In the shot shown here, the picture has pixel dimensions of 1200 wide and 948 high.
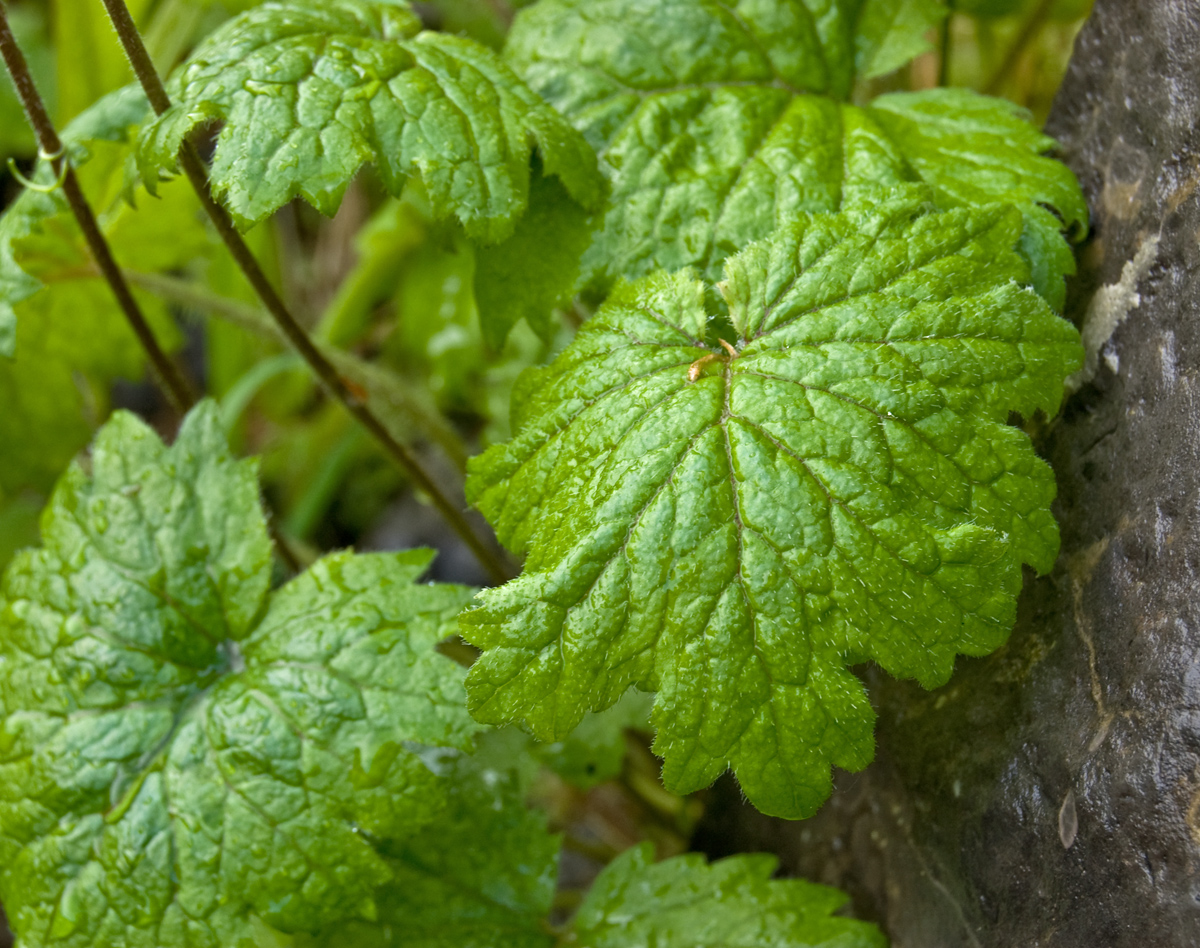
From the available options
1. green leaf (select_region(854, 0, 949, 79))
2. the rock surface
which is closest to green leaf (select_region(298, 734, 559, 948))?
the rock surface

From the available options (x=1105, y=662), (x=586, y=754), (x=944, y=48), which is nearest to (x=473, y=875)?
(x=586, y=754)

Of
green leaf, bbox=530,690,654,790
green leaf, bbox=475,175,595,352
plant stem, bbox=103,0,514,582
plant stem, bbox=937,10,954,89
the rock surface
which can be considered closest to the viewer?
the rock surface

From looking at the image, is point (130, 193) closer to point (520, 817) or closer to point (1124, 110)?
point (520, 817)

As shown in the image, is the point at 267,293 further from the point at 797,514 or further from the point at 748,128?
the point at 797,514

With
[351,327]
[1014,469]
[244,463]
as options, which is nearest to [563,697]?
[1014,469]

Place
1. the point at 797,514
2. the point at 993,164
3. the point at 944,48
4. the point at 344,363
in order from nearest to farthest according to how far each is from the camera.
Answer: the point at 797,514, the point at 993,164, the point at 944,48, the point at 344,363

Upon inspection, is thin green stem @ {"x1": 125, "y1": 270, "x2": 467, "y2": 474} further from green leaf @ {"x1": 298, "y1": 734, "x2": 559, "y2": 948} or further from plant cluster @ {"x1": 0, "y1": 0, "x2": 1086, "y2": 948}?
green leaf @ {"x1": 298, "y1": 734, "x2": 559, "y2": 948}

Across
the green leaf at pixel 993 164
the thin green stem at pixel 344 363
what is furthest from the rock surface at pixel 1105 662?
the thin green stem at pixel 344 363

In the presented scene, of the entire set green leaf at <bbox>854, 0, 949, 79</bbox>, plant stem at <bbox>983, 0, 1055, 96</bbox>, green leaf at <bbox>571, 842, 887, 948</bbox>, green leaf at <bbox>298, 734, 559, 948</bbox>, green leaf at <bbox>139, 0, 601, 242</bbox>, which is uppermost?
green leaf at <bbox>139, 0, 601, 242</bbox>
